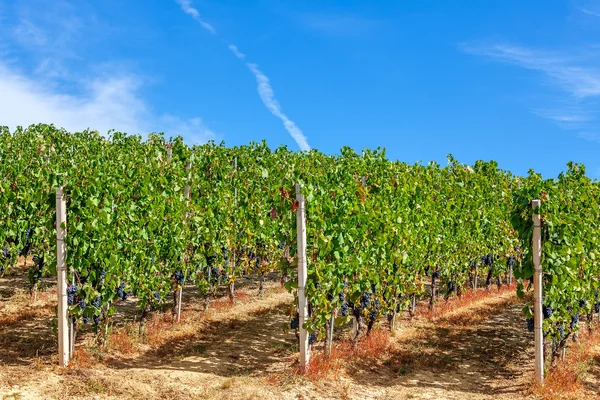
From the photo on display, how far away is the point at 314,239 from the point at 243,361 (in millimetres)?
2597

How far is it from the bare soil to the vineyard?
527 millimetres

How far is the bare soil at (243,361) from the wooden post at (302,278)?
358 mm

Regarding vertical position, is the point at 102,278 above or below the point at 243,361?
above

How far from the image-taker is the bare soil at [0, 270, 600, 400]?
7.79m

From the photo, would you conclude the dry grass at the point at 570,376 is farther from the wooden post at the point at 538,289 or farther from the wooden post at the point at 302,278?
the wooden post at the point at 302,278

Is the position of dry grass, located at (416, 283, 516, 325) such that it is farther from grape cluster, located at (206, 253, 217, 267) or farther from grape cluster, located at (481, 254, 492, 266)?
grape cluster, located at (206, 253, 217, 267)

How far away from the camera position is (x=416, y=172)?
779 inches

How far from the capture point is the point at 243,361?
30.9 feet

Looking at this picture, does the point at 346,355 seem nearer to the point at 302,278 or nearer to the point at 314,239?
the point at 302,278

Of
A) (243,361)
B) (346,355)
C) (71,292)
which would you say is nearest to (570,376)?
(346,355)

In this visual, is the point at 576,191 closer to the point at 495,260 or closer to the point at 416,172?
the point at 495,260

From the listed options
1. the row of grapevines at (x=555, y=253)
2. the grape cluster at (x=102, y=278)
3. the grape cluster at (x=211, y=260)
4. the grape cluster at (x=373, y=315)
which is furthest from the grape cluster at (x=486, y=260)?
the grape cluster at (x=102, y=278)

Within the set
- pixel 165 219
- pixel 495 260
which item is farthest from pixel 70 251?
pixel 495 260

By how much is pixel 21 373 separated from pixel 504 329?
1035 cm
